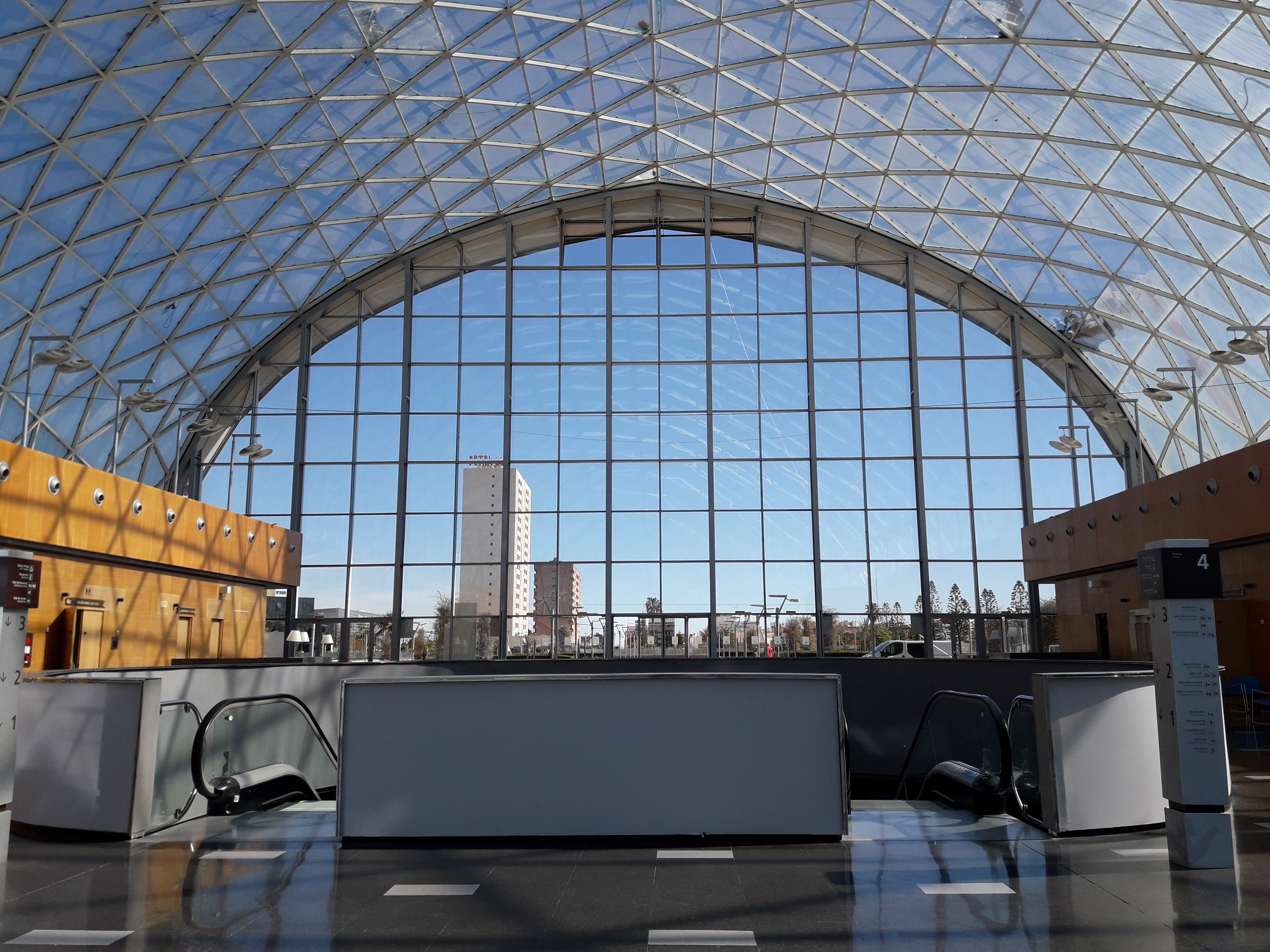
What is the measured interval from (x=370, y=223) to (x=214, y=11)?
49.8 ft

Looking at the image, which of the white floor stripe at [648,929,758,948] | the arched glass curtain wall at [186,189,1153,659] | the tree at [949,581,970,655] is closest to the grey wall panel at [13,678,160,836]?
the white floor stripe at [648,929,758,948]

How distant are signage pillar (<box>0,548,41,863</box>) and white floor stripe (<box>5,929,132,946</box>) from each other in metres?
2.97

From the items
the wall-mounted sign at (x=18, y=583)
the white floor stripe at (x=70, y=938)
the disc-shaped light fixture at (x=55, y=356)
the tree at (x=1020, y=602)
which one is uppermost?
the disc-shaped light fixture at (x=55, y=356)

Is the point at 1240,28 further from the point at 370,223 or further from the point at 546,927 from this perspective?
the point at 370,223

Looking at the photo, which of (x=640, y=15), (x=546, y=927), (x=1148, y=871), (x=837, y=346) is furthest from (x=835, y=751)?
(x=837, y=346)

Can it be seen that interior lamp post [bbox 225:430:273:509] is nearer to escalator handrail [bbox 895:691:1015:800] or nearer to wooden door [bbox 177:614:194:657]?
wooden door [bbox 177:614:194:657]

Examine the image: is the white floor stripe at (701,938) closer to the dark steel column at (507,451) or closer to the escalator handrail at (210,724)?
the escalator handrail at (210,724)

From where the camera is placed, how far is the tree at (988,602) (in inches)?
1661

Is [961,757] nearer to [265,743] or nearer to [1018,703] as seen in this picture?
[1018,703]

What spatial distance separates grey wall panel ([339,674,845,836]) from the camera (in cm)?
1111

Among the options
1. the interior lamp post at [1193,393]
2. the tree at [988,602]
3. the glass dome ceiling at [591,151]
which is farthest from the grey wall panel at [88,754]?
the tree at [988,602]

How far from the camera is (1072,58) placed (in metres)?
31.1

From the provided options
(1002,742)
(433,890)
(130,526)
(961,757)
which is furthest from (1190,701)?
(130,526)

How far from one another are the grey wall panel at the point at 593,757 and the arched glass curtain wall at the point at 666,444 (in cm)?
3053
